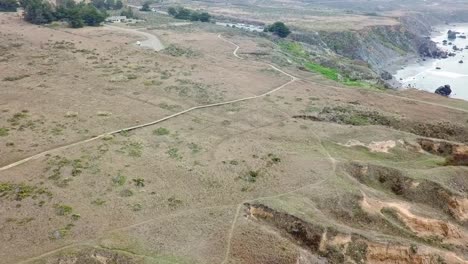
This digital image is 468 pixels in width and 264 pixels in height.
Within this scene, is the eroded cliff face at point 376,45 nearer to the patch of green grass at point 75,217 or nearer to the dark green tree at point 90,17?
the dark green tree at point 90,17

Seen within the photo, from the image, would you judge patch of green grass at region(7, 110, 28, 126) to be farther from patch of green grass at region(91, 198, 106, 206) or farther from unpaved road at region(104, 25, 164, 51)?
unpaved road at region(104, 25, 164, 51)

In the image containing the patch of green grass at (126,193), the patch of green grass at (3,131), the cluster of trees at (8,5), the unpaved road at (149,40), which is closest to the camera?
the patch of green grass at (126,193)

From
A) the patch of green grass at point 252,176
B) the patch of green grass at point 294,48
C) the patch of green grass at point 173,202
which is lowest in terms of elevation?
the patch of green grass at point 173,202

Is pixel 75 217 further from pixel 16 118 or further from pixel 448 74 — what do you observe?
pixel 448 74

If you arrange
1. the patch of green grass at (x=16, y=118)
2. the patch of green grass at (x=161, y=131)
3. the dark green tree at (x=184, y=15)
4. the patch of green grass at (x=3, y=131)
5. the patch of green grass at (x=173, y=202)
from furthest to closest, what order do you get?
1. the dark green tree at (x=184, y=15)
2. the patch of green grass at (x=16, y=118)
3. the patch of green grass at (x=161, y=131)
4. the patch of green grass at (x=3, y=131)
5. the patch of green grass at (x=173, y=202)

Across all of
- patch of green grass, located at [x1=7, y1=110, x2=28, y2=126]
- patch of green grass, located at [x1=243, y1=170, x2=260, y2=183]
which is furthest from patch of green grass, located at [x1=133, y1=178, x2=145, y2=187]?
patch of green grass, located at [x1=7, y1=110, x2=28, y2=126]

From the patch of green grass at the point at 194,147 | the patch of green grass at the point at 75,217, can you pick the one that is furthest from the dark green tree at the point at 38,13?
the patch of green grass at the point at 75,217

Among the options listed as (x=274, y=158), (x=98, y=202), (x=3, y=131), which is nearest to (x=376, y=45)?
(x=274, y=158)
